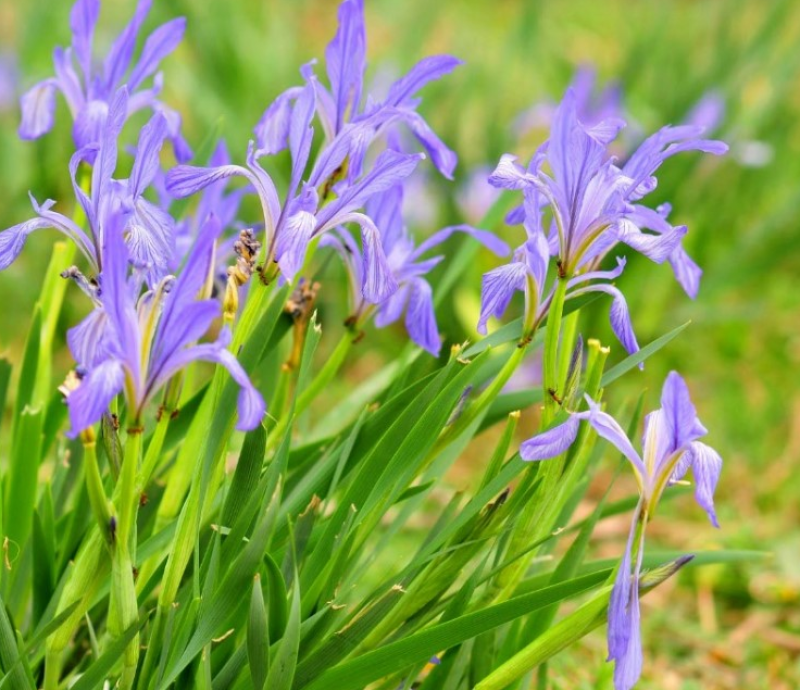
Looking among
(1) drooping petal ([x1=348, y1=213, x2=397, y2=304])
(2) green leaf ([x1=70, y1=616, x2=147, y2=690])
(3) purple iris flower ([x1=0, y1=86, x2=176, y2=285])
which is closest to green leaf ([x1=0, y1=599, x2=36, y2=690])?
(2) green leaf ([x1=70, y1=616, x2=147, y2=690])

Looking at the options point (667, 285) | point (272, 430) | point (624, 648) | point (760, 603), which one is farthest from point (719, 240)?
point (624, 648)

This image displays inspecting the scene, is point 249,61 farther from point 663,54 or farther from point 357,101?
point 357,101

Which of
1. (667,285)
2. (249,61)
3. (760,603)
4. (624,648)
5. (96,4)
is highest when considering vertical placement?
(96,4)

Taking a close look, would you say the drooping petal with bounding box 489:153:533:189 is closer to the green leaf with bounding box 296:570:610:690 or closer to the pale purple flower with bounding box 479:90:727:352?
the pale purple flower with bounding box 479:90:727:352

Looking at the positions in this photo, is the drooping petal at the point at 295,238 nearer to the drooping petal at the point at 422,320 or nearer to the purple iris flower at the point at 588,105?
the drooping petal at the point at 422,320

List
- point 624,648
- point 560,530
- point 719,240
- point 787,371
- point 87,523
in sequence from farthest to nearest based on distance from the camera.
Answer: point 719,240 → point 787,371 → point 87,523 → point 560,530 → point 624,648

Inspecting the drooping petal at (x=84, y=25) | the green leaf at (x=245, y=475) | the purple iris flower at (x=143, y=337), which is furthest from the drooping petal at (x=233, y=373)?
the drooping petal at (x=84, y=25)

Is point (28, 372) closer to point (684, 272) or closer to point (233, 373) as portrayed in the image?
point (233, 373)
